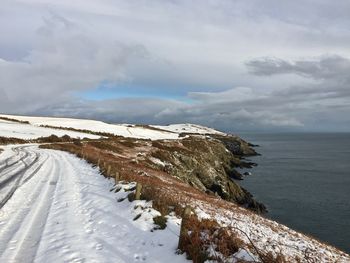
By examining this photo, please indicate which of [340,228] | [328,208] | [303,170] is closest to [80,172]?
[340,228]

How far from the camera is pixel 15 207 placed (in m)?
16.7

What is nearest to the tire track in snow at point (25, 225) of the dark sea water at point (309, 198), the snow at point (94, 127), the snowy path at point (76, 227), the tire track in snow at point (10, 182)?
the snowy path at point (76, 227)

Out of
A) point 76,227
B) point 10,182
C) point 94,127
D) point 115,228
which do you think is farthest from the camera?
point 94,127

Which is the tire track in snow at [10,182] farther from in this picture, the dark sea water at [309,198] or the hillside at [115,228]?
the dark sea water at [309,198]

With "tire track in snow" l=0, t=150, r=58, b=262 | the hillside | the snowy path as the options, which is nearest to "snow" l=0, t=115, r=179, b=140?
the hillside

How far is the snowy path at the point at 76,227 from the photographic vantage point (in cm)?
1111

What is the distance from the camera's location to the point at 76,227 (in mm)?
13969

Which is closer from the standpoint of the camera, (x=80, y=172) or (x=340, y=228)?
(x=80, y=172)

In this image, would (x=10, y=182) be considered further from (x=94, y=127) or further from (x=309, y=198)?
(x=94, y=127)

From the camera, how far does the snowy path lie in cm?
1111

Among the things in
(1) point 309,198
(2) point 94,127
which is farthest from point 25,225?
(2) point 94,127

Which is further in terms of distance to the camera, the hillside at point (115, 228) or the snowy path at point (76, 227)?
the snowy path at point (76, 227)

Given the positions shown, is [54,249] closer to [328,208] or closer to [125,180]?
[125,180]

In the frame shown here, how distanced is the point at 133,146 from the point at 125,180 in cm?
4607
